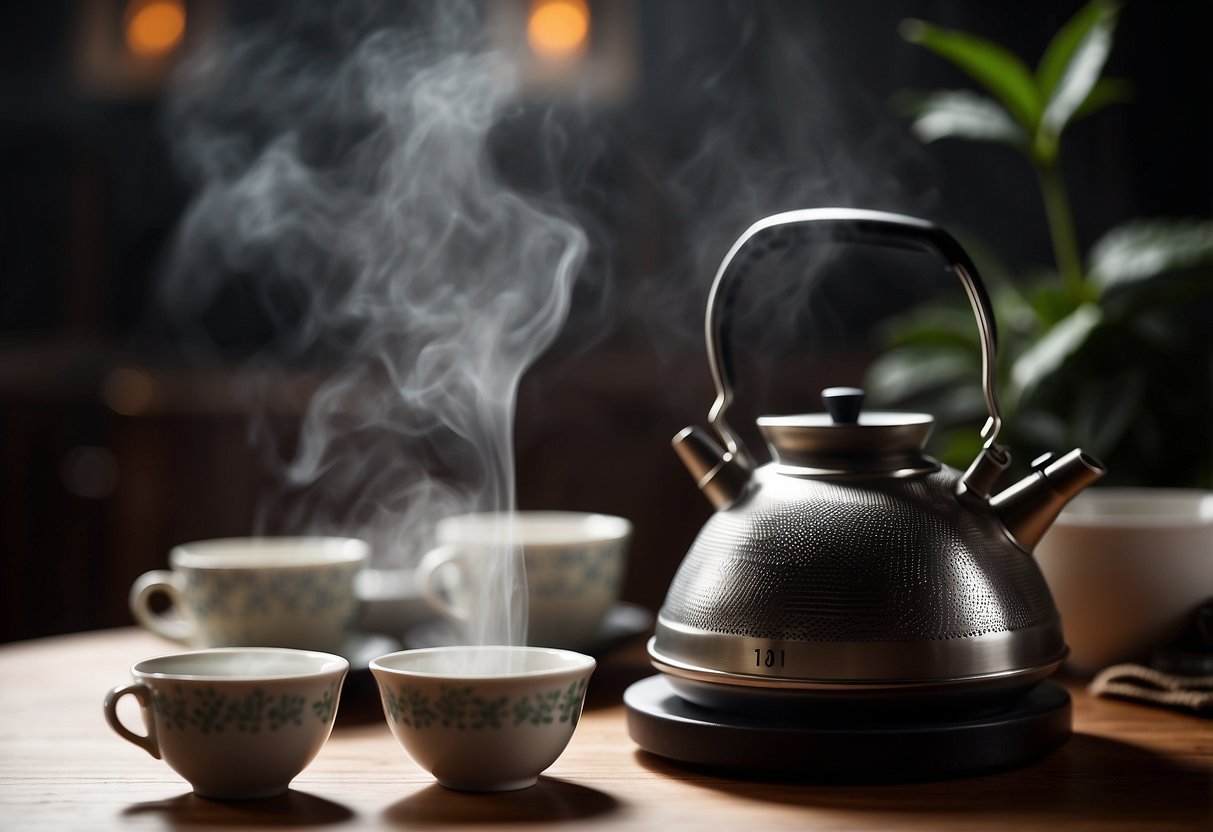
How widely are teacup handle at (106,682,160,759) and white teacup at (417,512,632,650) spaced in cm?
Answer: 38

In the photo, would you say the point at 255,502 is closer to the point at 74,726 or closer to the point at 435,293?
the point at 435,293

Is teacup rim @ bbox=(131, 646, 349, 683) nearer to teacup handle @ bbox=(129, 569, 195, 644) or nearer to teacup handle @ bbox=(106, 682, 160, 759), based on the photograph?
teacup handle @ bbox=(106, 682, 160, 759)

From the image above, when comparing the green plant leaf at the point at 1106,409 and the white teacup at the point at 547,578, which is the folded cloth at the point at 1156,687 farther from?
the green plant leaf at the point at 1106,409

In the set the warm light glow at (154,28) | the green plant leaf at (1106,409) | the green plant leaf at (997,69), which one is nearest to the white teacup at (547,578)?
the green plant leaf at (1106,409)

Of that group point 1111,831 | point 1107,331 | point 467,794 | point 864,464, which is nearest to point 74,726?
point 467,794

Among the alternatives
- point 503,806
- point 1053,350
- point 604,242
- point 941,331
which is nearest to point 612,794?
point 503,806

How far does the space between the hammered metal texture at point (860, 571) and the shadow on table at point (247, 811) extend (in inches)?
9.9

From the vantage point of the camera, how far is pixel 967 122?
1.74 meters

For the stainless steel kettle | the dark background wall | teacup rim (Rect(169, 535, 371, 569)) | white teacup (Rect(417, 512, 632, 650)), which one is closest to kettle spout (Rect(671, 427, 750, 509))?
the stainless steel kettle

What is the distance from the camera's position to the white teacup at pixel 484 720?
75 cm

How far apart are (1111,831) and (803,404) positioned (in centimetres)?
190

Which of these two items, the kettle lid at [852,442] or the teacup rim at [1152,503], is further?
the teacup rim at [1152,503]

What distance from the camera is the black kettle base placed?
2.55ft

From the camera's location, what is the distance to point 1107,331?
5.75ft
